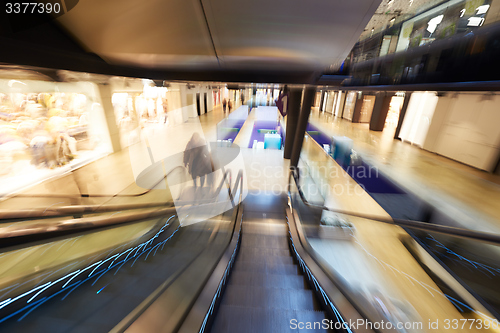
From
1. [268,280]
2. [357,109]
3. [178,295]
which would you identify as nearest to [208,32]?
[178,295]

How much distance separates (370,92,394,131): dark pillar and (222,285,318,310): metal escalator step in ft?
40.3

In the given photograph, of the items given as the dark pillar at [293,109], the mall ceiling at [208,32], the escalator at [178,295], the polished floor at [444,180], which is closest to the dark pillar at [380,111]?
the polished floor at [444,180]

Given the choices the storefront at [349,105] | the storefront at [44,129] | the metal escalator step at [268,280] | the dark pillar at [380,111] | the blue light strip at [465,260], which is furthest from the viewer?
the storefront at [349,105]

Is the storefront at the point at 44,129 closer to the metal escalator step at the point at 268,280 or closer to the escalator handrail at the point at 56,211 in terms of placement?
the escalator handrail at the point at 56,211

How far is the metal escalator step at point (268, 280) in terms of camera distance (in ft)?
7.12

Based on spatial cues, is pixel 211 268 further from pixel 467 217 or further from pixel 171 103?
pixel 171 103

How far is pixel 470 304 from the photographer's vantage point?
2.29 metres

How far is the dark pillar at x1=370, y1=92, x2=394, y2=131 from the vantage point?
429 inches

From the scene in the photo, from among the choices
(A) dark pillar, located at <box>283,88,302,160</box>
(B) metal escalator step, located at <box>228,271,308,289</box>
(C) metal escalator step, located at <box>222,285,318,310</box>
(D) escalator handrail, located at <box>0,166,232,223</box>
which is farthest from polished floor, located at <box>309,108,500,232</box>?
(D) escalator handrail, located at <box>0,166,232,223</box>

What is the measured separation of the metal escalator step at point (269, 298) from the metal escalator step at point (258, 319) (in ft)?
0.57

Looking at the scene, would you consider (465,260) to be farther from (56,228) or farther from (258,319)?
(56,228)

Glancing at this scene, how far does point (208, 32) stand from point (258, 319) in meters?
2.35

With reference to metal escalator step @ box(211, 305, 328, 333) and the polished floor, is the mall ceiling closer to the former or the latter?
metal escalator step @ box(211, 305, 328, 333)

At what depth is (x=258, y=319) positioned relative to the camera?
60.6 inches
